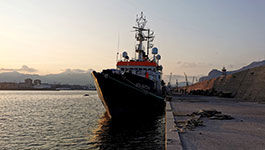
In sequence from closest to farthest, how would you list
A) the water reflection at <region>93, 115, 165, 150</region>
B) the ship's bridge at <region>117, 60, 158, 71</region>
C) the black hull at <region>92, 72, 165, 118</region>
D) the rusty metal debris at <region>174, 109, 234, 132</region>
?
the water reflection at <region>93, 115, 165, 150</region> < the rusty metal debris at <region>174, 109, 234, 132</region> < the black hull at <region>92, 72, 165, 118</region> < the ship's bridge at <region>117, 60, 158, 71</region>

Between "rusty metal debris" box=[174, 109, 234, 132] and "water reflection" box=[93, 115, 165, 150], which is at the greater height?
"rusty metal debris" box=[174, 109, 234, 132]

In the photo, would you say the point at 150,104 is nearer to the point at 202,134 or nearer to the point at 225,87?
the point at 202,134

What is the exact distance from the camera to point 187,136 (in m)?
10.2

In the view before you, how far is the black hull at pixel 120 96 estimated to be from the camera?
68.0 feet

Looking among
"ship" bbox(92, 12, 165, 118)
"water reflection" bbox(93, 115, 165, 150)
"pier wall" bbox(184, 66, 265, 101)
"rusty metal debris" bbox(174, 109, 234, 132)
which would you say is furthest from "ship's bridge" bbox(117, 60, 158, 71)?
"pier wall" bbox(184, 66, 265, 101)

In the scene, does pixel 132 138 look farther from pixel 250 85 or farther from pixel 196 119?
pixel 250 85

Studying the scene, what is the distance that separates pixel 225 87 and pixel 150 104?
177 feet

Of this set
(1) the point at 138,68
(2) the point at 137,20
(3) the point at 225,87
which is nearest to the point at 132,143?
(1) the point at 138,68

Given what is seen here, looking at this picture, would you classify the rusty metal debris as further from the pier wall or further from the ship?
the pier wall

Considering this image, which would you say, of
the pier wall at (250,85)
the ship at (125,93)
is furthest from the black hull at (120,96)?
the pier wall at (250,85)

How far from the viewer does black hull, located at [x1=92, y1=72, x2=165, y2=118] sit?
20.7 meters

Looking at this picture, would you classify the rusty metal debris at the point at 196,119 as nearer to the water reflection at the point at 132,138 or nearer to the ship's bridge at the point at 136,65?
the water reflection at the point at 132,138

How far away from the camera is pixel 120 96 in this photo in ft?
70.0

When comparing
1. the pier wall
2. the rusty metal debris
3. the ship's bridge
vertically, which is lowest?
the rusty metal debris
